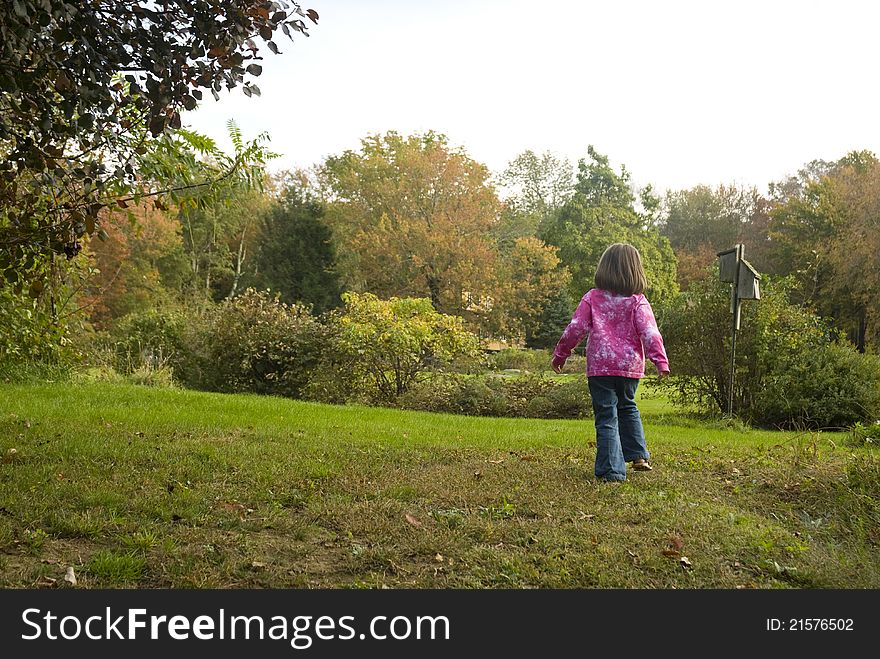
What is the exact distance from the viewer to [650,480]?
18.8 ft

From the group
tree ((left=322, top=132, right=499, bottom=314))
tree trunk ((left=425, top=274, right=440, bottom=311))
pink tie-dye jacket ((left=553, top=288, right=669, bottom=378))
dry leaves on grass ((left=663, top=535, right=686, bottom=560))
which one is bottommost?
dry leaves on grass ((left=663, top=535, right=686, bottom=560))

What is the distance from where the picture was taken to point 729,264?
1192 centimetres

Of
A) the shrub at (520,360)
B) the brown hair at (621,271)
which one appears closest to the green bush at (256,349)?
the brown hair at (621,271)

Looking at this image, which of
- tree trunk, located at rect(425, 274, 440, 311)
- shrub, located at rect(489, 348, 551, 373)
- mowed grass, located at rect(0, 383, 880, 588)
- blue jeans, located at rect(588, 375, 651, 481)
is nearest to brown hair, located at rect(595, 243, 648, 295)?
blue jeans, located at rect(588, 375, 651, 481)

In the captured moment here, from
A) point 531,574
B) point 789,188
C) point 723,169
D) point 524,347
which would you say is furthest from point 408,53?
point 723,169

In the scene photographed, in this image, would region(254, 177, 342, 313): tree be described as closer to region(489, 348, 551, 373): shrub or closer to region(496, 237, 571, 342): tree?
region(496, 237, 571, 342): tree

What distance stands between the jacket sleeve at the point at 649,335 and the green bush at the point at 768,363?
713cm

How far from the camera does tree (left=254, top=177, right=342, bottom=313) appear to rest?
33312 millimetres

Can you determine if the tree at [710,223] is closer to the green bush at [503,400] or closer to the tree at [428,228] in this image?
the tree at [428,228]

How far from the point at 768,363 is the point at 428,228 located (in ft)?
68.4

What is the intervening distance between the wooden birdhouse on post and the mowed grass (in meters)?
4.53

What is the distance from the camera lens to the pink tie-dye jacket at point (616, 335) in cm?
572

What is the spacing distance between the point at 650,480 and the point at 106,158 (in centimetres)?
521

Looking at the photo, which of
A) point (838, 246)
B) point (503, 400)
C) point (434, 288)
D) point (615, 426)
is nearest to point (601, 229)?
point (434, 288)
